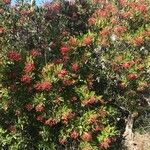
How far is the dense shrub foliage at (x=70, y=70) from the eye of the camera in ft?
64.8

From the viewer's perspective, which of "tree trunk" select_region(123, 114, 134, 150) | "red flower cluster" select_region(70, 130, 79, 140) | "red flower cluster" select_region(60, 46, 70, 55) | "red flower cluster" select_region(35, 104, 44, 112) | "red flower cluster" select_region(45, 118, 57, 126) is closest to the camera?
"red flower cluster" select_region(35, 104, 44, 112)

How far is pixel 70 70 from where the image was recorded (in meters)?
21.1

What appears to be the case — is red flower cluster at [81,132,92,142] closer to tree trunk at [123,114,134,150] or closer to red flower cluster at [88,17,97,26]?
tree trunk at [123,114,134,150]

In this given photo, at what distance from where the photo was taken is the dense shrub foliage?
1977cm

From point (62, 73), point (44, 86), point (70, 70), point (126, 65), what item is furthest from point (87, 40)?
point (44, 86)

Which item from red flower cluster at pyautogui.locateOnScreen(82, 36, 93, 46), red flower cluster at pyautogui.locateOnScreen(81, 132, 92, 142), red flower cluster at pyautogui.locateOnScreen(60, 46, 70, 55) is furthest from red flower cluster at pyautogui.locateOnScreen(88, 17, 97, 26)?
red flower cluster at pyautogui.locateOnScreen(81, 132, 92, 142)

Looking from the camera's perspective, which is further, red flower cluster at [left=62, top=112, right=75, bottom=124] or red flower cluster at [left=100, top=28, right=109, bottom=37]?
red flower cluster at [left=100, top=28, right=109, bottom=37]

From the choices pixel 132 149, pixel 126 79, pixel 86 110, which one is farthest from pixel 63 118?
pixel 132 149

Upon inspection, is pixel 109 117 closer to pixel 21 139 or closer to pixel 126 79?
pixel 126 79

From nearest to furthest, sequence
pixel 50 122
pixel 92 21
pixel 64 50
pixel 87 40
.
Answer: pixel 50 122
pixel 64 50
pixel 87 40
pixel 92 21

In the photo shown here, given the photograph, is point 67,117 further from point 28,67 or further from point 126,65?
point 126,65

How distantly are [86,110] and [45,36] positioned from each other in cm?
378

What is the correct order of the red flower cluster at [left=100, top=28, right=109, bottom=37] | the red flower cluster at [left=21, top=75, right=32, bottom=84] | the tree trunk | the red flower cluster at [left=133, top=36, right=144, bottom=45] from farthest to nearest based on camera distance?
the tree trunk → the red flower cluster at [left=133, top=36, right=144, bottom=45] → the red flower cluster at [left=100, top=28, right=109, bottom=37] → the red flower cluster at [left=21, top=75, right=32, bottom=84]

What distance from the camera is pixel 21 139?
2055 centimetres
